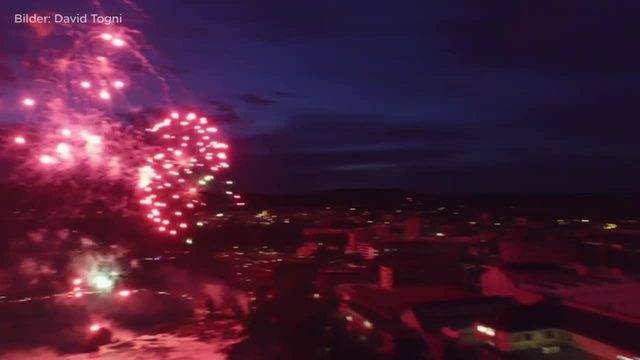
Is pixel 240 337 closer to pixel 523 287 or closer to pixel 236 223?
pixel 523 287

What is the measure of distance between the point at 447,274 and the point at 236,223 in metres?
13.7

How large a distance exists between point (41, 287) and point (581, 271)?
13009 mm

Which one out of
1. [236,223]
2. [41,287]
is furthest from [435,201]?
[41,287]

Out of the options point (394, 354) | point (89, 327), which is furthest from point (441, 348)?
point (89, 327)

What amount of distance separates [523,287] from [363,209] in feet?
122

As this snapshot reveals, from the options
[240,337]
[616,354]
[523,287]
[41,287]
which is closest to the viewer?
[616,354]

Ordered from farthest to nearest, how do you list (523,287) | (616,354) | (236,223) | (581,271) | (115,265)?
(236,223)
(115,265)
(581,271)
(523,287)
(616,354)

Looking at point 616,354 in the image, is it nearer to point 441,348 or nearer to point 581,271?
point 441,348

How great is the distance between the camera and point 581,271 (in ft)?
44.7

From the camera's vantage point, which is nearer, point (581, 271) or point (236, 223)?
point (581, 271)

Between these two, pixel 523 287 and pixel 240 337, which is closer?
pixel 240 337

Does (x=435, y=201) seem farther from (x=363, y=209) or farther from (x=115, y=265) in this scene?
(x=115, y=265)

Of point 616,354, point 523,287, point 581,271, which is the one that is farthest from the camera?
point 581,271

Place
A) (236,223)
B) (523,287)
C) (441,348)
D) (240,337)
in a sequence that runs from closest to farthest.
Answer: (441,348)
(240,337)
(523,287)
(236,223)
